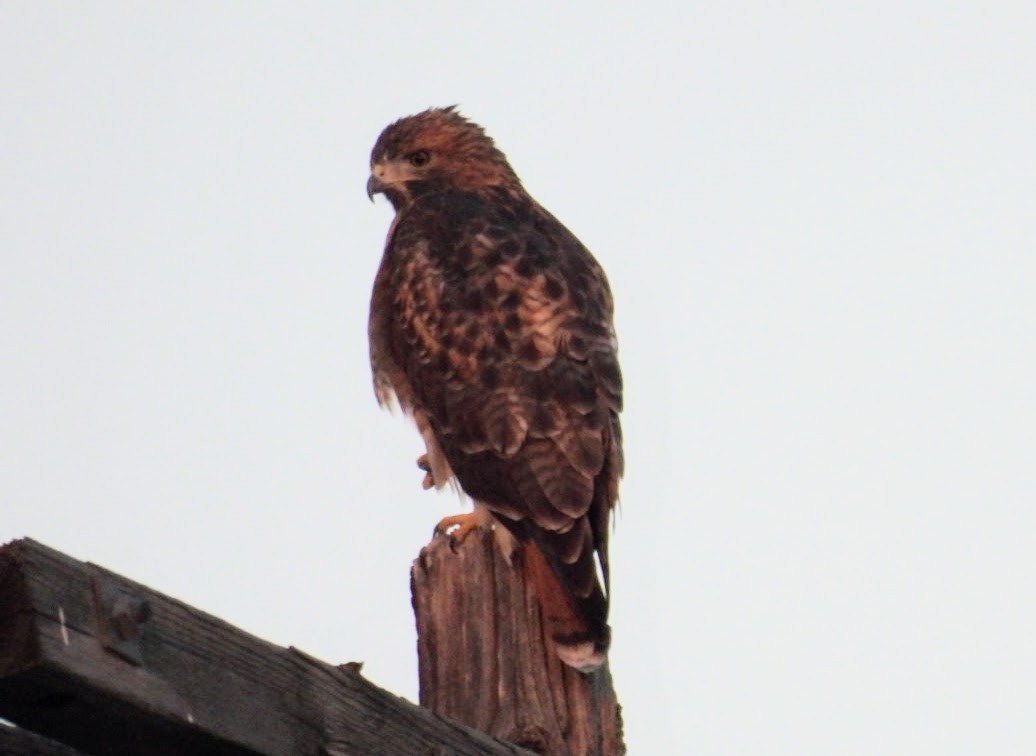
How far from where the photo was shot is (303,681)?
2629 millimetres

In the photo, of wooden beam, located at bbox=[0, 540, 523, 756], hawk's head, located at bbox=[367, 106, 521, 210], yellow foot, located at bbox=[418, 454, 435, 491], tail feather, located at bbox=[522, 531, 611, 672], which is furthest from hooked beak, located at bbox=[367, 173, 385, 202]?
wooden beam, located at bbox=[0, 540, 523, 756]

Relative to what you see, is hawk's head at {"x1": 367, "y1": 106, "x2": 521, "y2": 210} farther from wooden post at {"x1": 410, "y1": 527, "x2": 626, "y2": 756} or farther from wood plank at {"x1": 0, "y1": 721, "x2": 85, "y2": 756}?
wood plank at {"x1": 0, "y1": 721, "x2": 85, "y2": 756}

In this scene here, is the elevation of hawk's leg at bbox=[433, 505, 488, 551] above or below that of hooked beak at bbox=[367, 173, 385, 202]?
below

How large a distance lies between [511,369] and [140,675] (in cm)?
397

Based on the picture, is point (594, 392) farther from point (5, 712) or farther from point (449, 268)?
point (5, 712)

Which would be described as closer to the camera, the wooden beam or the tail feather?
the wooden beam

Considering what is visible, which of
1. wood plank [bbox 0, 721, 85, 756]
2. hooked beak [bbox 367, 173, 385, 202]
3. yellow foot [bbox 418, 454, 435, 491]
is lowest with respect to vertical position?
wood plank [bbox 0, 721, 85, 756]

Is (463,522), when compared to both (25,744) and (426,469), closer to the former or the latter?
(426,469)

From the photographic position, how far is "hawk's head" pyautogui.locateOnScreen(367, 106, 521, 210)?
8.16m

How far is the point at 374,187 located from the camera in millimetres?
8133

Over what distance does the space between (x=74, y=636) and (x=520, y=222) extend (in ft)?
17.1

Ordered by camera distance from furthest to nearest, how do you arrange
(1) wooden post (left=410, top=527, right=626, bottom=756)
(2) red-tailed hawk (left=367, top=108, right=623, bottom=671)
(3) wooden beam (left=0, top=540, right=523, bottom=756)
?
1. (2) red-tailed hawk (left=367, top=108, right=623, bottom=671)
2. (1) wooden post (left=410, top=527, right=626, bottom=756)
3. (3) wooden beam (left=0, top=540, right=523, bottom=756)

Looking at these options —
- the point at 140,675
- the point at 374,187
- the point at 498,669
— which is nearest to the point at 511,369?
the point at 374,187

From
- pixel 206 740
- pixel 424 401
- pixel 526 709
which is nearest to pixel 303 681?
pixel 206 740
